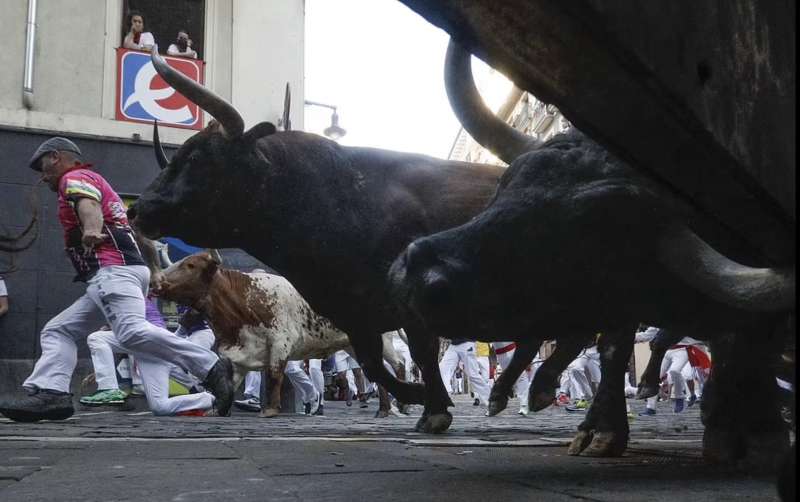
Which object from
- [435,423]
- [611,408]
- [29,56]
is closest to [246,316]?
[435,423]

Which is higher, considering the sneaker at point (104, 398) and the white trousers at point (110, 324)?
the white trousers at point (110, 324)

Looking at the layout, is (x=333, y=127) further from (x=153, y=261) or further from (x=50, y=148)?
(x=50, y=148)

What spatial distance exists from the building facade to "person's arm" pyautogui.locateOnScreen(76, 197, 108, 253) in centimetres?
532

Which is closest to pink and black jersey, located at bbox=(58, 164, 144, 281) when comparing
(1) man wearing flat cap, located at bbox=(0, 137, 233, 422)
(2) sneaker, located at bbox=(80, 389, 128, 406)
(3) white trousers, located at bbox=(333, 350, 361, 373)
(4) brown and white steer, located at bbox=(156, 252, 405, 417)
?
(1) man wearing flat cap, located at bbox=(0, 137, 233, 422)

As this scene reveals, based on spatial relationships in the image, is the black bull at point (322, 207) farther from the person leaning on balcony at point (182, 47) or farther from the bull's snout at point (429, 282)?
the person leaning on balcony at point (182, 47)

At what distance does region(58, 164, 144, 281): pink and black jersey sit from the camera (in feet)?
23.7

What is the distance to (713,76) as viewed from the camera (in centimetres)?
132

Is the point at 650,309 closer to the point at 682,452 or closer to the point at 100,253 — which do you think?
the point at 682,452

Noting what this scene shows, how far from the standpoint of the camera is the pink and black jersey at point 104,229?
723cm

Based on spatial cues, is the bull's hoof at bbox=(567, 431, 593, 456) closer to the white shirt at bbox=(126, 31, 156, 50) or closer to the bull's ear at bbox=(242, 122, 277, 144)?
the bull's ear at bbox=(242, 122, 277, 144)

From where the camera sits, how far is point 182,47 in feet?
47.0

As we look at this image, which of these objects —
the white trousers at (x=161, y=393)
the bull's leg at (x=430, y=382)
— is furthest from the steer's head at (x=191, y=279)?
the bull's leg at (x=430, y=382)

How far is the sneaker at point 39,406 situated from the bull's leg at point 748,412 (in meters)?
5.23

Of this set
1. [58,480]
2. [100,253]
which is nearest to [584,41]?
[58,480]
